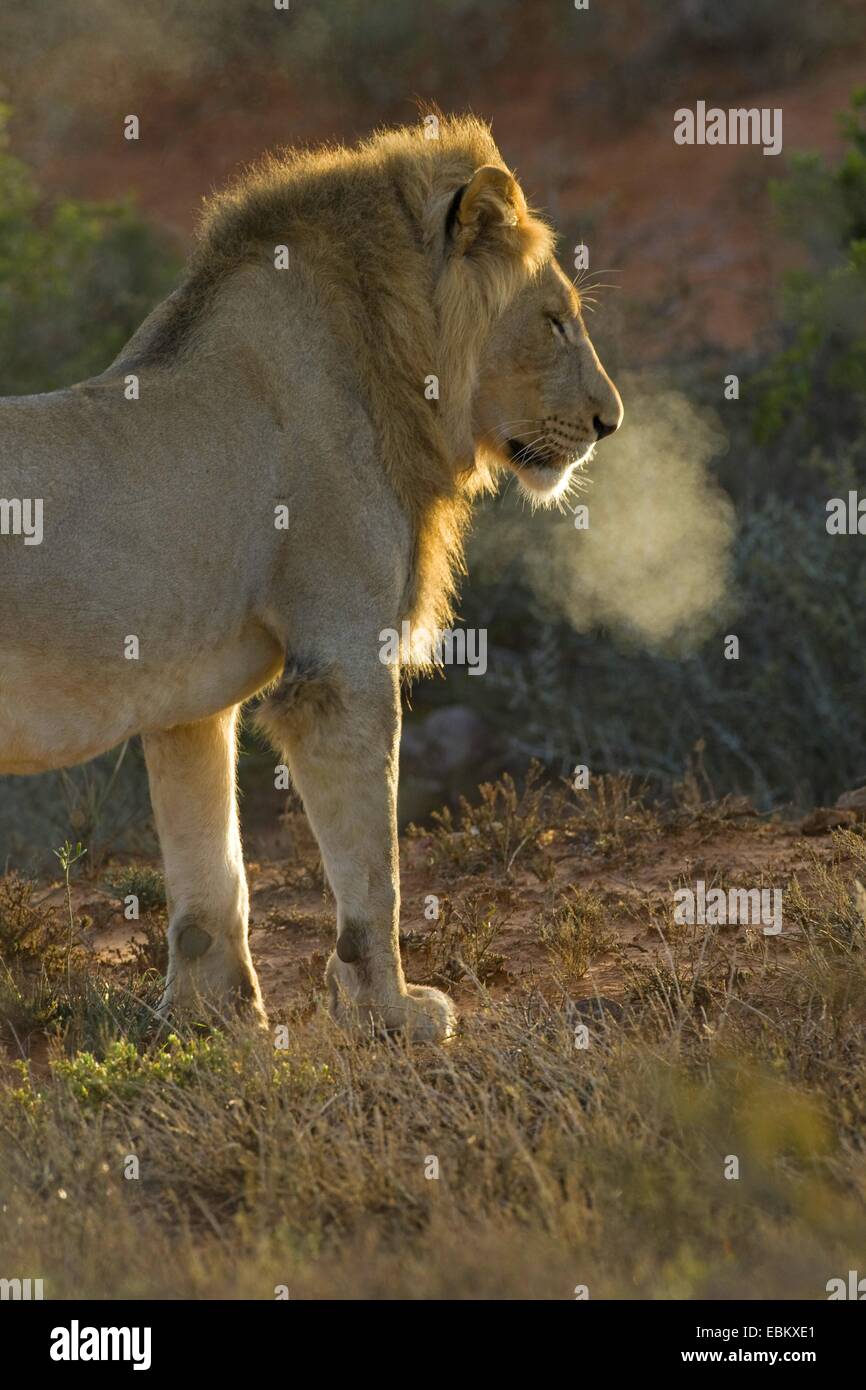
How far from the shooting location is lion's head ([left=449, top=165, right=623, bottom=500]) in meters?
6.38

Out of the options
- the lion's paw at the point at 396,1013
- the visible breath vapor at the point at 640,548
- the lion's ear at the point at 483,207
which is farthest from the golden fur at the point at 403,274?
the visible breath vapor at the point at 640,548

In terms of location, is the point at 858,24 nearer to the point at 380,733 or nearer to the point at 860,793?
the point at 860,793

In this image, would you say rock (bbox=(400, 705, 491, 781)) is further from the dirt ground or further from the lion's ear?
the lion's ear

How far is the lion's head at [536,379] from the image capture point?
6.38m

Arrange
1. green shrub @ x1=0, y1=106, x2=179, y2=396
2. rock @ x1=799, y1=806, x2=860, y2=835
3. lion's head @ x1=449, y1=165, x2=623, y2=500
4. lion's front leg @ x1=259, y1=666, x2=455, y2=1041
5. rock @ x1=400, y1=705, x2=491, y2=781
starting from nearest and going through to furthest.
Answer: lion's front leg @ x1=259, y1=666, x2=455, y2=1041 → lion's head @ x1=449, y1=165, x2=623, y2=500 → rock @ x1=799, y1=806, x2=860, y2=835 → rock @ x1=400, y1=705, x2=491, y2=781 → green shrub @ x1=0, y1=106, x2=179, y2=396

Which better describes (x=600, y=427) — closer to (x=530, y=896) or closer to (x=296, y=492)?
(x=296, y=492)

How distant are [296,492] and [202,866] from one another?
1437mm

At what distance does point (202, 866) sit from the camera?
21.2 ft

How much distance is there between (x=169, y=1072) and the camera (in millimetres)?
5480

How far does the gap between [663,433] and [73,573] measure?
9.62 meters

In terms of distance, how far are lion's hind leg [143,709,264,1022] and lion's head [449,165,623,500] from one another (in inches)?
54.5

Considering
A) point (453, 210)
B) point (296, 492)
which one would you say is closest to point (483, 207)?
point (453, 210)

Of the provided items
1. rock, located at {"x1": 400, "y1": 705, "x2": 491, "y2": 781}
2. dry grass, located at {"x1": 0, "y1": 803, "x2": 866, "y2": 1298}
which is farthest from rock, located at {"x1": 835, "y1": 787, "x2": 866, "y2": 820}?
rock, located at {"x1": 400, "y1": 705, "x2": 491, "y2": 781}
